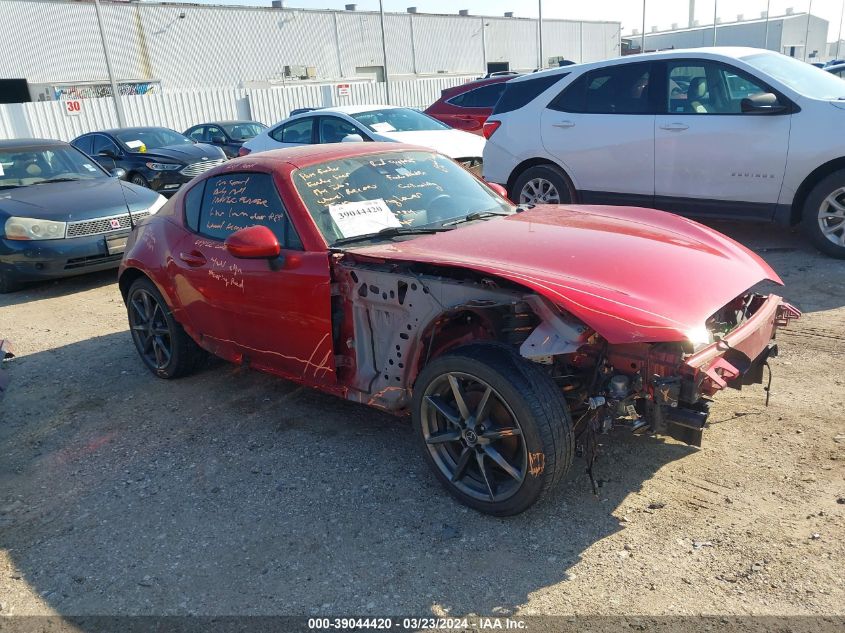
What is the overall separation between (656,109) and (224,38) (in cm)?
3675

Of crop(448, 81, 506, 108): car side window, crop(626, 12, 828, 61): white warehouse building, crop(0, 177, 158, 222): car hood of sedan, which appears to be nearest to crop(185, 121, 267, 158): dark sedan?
crop(448, 81, 506, 108): car side window

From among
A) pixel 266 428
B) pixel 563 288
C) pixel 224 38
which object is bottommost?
pixel 266 428

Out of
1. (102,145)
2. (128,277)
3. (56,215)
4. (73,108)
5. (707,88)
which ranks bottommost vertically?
(128,277)

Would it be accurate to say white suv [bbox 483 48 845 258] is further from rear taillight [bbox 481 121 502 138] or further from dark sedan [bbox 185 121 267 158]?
dark sedan [bbox 185 121 267 158]

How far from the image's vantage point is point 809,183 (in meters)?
6.48

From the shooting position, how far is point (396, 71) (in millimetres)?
47625

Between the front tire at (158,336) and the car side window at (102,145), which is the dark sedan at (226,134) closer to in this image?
the car side window at (102,145)

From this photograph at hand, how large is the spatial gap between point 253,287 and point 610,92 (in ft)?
17.0

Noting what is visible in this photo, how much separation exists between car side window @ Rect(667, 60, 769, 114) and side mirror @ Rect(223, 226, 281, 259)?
16.6ft

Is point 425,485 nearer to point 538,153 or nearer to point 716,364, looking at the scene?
point 716,364

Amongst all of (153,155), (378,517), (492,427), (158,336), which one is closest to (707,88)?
(492,427)

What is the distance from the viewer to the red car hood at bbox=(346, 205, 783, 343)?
285 centimetres

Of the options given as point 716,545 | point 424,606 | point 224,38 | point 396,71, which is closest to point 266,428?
point 424,606

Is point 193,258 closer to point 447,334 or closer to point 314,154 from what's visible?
point 314,154
